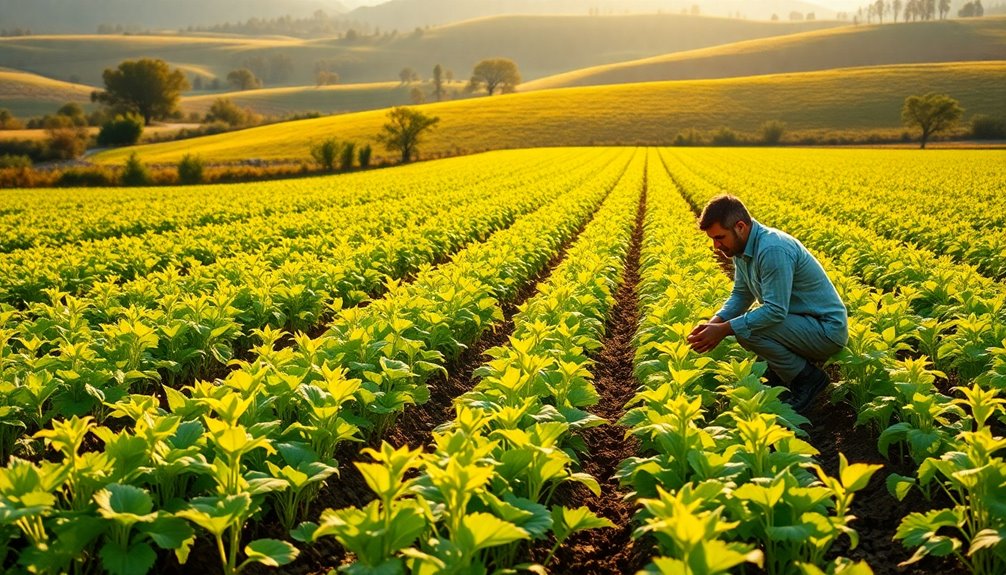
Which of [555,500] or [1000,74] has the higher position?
[1000,74]

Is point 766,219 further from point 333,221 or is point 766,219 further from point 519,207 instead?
point 333,221

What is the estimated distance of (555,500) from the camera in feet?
19.1

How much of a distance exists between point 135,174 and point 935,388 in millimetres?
49877

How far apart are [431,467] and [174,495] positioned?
225 centimetres

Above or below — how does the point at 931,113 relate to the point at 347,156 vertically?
above

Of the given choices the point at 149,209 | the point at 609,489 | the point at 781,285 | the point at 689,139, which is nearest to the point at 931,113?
the point at 689,139

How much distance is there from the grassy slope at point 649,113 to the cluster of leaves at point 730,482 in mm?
67015

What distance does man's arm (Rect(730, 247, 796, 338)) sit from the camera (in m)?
6.84

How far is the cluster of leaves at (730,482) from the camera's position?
10.8 ft

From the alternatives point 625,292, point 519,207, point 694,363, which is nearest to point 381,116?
point 519,207

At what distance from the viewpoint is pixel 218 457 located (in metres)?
4.33

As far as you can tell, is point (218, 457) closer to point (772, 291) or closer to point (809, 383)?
point (772, 291)

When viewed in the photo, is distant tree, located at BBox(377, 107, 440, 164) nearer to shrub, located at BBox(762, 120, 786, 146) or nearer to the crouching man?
shrub, located at BBox(762, 120, 786, 146)

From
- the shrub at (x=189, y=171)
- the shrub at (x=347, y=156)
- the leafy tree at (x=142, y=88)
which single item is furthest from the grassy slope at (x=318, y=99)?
the shrub at (x=189, y=171)
